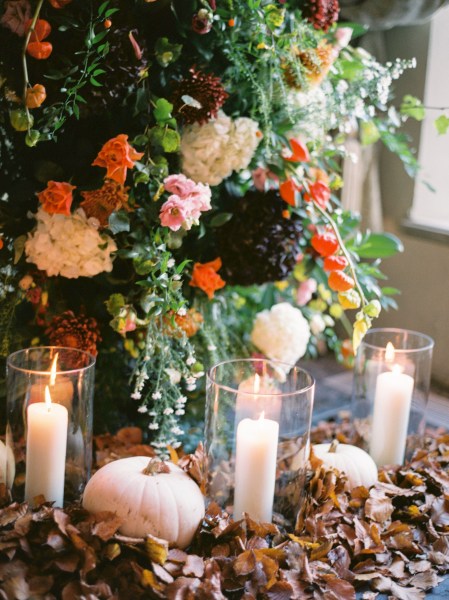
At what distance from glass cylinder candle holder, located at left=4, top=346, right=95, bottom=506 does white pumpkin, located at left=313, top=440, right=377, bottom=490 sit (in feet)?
1.20

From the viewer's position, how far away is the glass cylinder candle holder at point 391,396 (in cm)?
125

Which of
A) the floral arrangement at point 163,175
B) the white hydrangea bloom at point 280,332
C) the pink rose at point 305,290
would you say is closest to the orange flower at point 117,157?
the floral arrangement at point 163,175

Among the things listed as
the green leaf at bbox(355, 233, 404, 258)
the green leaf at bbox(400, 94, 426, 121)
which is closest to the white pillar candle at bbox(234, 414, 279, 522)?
the green leaf at bbox(355, 233, 404, 258)

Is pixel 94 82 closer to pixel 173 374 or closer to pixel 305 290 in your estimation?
pixel 173 374

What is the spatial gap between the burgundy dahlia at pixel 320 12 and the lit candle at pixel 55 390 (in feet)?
2.32

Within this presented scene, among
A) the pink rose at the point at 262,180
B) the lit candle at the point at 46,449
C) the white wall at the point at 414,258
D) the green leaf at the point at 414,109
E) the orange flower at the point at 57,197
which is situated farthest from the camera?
the white wall at the point at 414,258

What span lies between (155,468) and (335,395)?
724 millimetres

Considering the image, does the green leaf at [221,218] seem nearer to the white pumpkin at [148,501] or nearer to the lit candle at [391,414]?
the lit candle at [391,414]

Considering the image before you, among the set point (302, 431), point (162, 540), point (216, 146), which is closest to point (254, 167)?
point (216, 146)

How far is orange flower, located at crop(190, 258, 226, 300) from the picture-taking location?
126 cm

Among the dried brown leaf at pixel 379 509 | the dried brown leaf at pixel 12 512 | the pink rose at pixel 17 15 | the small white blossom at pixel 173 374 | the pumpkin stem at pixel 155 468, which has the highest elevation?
the pink rose at pixel 17 15

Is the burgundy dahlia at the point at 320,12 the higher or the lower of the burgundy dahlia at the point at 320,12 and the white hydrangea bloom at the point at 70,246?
the higher

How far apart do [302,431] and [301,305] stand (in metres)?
0.60

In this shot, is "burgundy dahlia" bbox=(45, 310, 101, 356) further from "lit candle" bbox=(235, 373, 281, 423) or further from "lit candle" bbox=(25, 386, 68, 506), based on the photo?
"lit candle" bbox=(235, 373, 281, 423)
